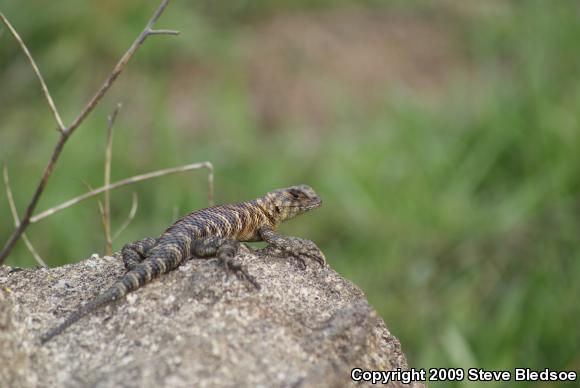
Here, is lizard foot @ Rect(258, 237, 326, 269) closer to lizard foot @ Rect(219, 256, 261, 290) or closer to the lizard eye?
lizard foot @ Rect(219, 256, 261, 290)

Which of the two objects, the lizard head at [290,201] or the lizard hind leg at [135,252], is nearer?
the lizard hind leg at [135,252]

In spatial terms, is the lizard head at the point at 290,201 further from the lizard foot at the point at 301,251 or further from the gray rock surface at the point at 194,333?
the gray rock surface at the point at 194,333

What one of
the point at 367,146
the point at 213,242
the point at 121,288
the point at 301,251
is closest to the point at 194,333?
the point at 121,288

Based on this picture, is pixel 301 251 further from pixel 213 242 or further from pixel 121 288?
pixel 121 288

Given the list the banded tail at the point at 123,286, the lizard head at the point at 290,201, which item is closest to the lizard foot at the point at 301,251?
the banded tail at the point at 123,286

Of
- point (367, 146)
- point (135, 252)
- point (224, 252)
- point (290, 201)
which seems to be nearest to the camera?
point (224, 252)

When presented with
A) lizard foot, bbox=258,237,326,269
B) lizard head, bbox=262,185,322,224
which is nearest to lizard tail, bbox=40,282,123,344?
lizard foot, bbox=258,237,326,269

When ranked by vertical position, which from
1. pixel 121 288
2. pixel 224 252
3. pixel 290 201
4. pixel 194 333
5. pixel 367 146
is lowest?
pixel 194 333
